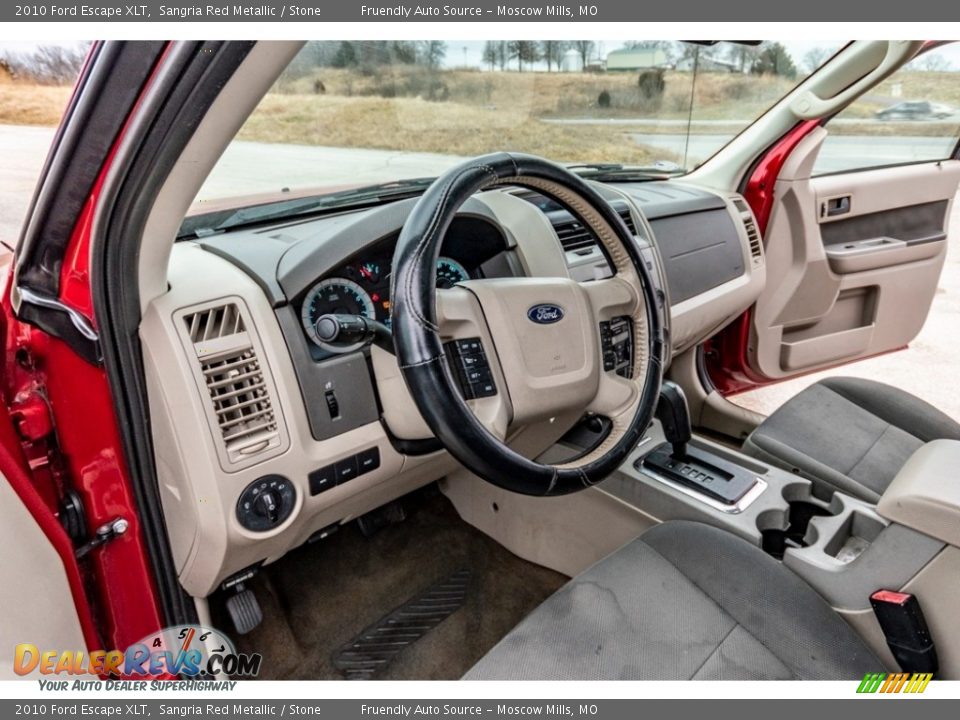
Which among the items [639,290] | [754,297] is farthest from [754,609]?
[754,297]

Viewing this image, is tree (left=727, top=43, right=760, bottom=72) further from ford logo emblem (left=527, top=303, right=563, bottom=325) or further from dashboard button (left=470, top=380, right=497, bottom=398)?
dashboard button (left=470, top=380, right=497, bottom=398)

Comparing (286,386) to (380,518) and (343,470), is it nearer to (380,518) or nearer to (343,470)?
(343,470)

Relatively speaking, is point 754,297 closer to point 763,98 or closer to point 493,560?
point 763,98

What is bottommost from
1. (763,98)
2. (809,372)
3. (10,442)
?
(809,372)

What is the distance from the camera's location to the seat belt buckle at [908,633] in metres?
1.09

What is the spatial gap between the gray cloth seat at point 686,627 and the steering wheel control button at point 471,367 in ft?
1.36

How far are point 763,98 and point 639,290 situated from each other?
1.40m

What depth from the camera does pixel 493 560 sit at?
1987 millimetres

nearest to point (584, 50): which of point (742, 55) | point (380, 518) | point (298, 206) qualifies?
point (742, 55)

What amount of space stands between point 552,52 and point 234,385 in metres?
1.15

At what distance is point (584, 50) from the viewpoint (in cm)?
170

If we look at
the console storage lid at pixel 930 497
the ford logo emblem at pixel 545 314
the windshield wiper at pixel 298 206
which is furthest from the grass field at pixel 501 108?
the console storage lid at pixel 930 497

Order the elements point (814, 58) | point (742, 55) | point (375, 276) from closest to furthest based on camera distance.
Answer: point (375, 276), point (742, 55), point (814, 58)

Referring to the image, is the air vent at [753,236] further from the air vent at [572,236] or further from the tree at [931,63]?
the air vent at [572,236]
